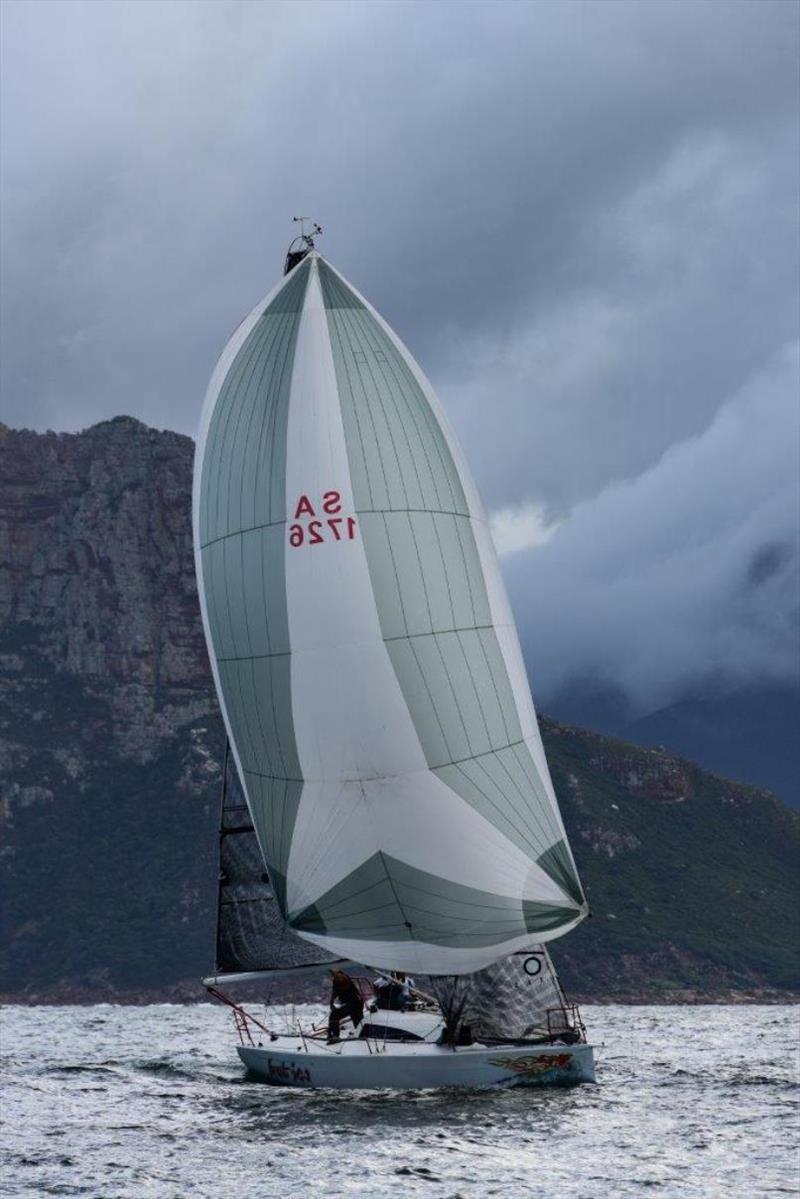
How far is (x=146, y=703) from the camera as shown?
175625 millimetres

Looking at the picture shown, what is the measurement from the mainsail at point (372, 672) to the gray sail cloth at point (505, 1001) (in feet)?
4.31

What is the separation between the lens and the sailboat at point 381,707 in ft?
111

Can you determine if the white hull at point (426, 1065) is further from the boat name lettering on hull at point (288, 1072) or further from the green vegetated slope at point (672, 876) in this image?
the green vegetated slope at point (672, 876)

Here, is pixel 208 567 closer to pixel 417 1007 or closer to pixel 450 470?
pixel 450 470

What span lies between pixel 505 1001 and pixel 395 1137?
17.3ft

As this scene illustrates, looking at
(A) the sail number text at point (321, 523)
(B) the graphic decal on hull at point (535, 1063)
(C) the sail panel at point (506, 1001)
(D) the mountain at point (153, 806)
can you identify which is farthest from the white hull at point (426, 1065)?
(D) the mountain at point (153, 806)

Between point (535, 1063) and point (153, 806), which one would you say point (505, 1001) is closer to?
point (535, 1063)

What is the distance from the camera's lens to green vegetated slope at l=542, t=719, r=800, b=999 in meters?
140

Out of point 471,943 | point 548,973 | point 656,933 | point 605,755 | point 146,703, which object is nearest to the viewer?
point 471,943

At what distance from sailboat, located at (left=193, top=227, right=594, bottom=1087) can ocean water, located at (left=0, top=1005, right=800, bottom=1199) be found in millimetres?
1575

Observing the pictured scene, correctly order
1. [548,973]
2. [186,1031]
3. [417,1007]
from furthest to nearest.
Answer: [186,1031]
[417,1007]
[548,973]

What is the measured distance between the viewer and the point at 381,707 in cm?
3406

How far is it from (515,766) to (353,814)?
3.36m

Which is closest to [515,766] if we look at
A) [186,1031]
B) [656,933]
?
[186,1031]
